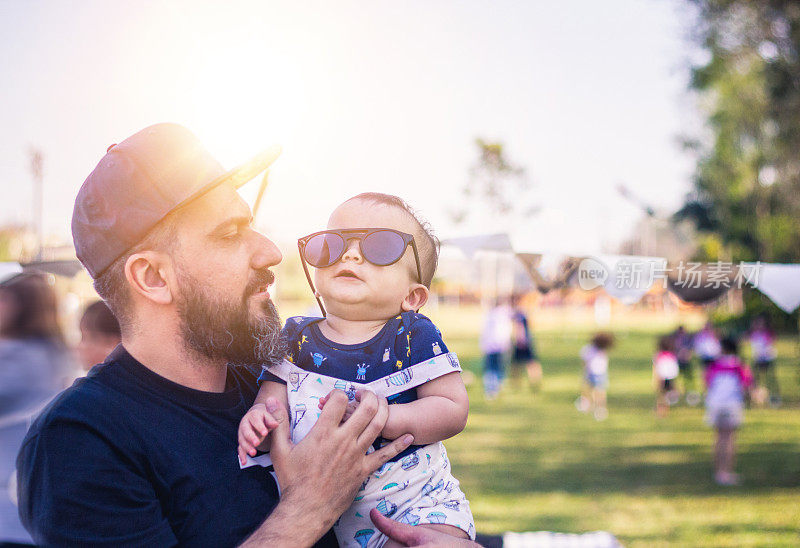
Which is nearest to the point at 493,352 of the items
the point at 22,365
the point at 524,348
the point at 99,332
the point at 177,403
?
the point at 524,348

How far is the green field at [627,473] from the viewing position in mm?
6777

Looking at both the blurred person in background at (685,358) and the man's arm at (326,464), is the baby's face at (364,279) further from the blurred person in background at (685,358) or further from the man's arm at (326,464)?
the blurred person in background at (685,358)

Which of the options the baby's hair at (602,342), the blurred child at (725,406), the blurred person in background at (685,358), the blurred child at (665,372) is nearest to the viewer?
the blurred child at (725,406)

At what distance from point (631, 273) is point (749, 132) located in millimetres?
32863

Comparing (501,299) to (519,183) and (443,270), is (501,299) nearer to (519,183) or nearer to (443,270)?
Result: (443,270)

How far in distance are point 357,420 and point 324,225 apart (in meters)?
A: 0.81

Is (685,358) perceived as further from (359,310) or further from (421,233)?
(359,310)

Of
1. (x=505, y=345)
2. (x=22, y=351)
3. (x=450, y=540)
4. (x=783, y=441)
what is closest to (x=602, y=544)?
(x=450, y=540)

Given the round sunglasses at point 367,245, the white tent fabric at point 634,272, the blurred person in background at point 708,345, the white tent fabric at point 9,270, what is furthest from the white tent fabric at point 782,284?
the blurred person in background at point 708,345

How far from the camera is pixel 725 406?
8.80 m

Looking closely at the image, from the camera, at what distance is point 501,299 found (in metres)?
18.9

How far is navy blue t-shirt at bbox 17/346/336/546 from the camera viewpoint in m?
1.62

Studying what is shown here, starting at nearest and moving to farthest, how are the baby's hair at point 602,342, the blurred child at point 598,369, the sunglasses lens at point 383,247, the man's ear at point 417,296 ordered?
1. the sunglasses lens at point 383,247
2. the man's ear at point 417,296
3. the blurred child at point 598,369
4. the baby's hair at point 602,342

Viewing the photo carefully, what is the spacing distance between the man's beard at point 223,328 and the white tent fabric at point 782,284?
2619mm
